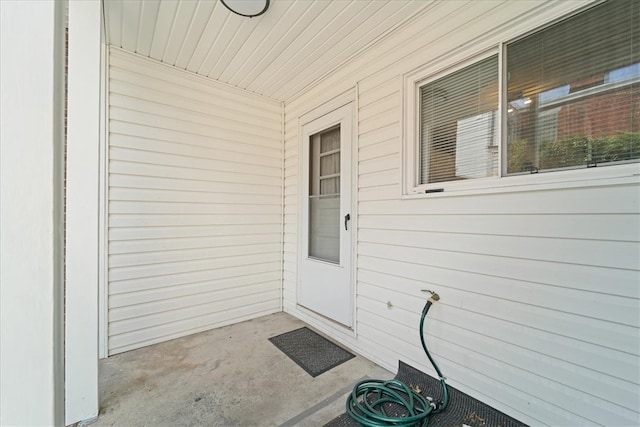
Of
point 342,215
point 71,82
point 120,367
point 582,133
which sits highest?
point 71,82

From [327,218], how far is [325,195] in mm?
280

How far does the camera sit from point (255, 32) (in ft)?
7.78

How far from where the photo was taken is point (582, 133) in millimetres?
1434

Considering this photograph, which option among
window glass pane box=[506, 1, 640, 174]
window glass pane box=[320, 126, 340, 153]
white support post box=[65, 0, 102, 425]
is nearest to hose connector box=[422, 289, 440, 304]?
window glass pane box=[506, 1, 640, 174]

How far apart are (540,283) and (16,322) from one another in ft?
6.95

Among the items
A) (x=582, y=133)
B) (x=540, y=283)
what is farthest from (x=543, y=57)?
(x=540, y=283)

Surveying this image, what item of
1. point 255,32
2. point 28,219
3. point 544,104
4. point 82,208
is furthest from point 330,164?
point 28,219

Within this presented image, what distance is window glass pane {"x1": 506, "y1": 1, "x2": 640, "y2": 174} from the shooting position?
132 cm

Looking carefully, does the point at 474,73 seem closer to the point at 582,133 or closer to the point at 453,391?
the point at 582,133

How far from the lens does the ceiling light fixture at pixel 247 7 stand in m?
1.96

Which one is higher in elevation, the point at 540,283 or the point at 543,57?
the point at 543,57

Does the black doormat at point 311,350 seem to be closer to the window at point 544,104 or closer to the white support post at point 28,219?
the window at point 544,104

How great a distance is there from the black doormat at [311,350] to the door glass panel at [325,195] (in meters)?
0.88

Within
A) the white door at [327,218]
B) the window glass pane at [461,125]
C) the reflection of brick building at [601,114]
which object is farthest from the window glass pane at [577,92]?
the white door at [327,218]
